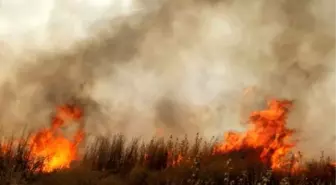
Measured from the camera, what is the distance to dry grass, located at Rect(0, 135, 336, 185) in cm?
1184

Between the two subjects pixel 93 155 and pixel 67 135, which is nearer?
pixel 93 155

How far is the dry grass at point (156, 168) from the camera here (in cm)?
1184

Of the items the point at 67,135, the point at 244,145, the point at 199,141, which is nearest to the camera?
the point at 199,141

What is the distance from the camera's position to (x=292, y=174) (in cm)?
1374

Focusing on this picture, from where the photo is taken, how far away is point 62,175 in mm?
11859

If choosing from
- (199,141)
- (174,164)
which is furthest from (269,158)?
(174,164)

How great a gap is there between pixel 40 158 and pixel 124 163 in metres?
2.01

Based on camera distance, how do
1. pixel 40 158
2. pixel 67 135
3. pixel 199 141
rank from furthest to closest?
pixel 67 135, pixel 199 141, pixel 40 158

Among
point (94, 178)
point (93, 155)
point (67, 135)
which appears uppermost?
point (67, 135)

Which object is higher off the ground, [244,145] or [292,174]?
[244,145]

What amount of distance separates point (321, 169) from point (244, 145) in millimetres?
2228

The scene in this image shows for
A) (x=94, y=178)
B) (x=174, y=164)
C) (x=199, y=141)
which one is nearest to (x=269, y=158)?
(x=199, y=141)

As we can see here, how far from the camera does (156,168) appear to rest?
1369cm

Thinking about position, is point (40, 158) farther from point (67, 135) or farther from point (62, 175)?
point (67, 135)
